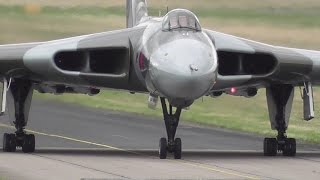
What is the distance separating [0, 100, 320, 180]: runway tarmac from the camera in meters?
19.9

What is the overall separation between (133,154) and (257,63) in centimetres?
386

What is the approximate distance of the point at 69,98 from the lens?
149ft

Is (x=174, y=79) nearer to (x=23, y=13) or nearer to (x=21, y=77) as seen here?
(x=21, y=77)

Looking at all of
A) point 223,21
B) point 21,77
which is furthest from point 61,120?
point 21,77

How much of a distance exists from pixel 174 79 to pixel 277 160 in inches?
164

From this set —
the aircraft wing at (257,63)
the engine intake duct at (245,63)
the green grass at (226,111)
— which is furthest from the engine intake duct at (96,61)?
the green grass at (226,111)

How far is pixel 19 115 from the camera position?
84.9 ft

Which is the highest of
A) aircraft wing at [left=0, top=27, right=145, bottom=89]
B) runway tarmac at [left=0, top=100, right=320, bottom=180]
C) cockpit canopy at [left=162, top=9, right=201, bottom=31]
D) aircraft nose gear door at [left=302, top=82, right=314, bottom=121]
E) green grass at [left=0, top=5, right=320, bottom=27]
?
green grass at [left=0, top=5, right=320, bottom=27]

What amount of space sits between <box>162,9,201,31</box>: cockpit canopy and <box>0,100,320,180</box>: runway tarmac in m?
3.03

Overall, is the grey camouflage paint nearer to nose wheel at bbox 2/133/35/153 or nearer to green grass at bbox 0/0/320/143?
nose wheel at bbox 2/133/35/153

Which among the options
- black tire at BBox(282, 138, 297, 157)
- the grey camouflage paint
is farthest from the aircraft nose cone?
black tire at BBox(282, 138, 297, 157)

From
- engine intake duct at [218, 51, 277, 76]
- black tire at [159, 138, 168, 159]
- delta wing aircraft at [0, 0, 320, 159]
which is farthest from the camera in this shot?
engine intake duct at [218, 51, 277, 76]

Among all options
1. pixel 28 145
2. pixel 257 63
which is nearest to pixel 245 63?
pixel 257 63

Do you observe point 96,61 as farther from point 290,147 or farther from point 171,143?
point 290,147
